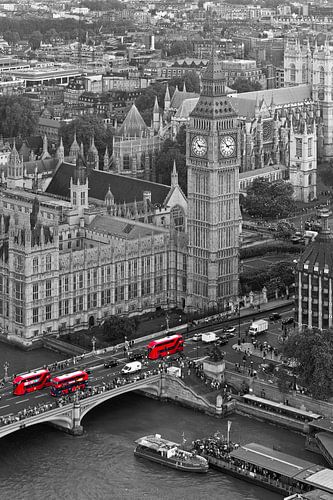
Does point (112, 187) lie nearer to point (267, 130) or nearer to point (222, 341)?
point (222, 341)

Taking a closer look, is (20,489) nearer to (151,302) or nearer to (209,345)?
(209,345)

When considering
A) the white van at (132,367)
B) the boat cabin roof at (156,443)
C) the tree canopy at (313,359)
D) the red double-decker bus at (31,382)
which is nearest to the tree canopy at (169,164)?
the white van at (132,367)

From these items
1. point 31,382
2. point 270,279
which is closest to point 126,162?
point 270,279

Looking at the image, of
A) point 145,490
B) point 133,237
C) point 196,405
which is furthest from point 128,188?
point 145,490

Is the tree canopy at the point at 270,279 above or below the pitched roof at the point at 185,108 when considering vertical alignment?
below

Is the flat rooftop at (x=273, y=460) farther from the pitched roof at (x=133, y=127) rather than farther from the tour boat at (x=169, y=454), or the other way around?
the pitched roof at (x=133, y=127)

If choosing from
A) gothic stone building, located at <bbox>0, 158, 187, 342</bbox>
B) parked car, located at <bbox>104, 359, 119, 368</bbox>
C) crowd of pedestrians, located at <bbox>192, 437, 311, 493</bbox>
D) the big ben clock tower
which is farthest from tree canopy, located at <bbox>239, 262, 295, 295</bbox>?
crowd of pedestrians, located at <bbox>192, 437, 311, 493</bbox>

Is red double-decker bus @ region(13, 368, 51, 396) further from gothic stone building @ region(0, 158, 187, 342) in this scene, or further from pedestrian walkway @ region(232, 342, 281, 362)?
pedestrian walkway @ region(232, 342, 281, 362)
